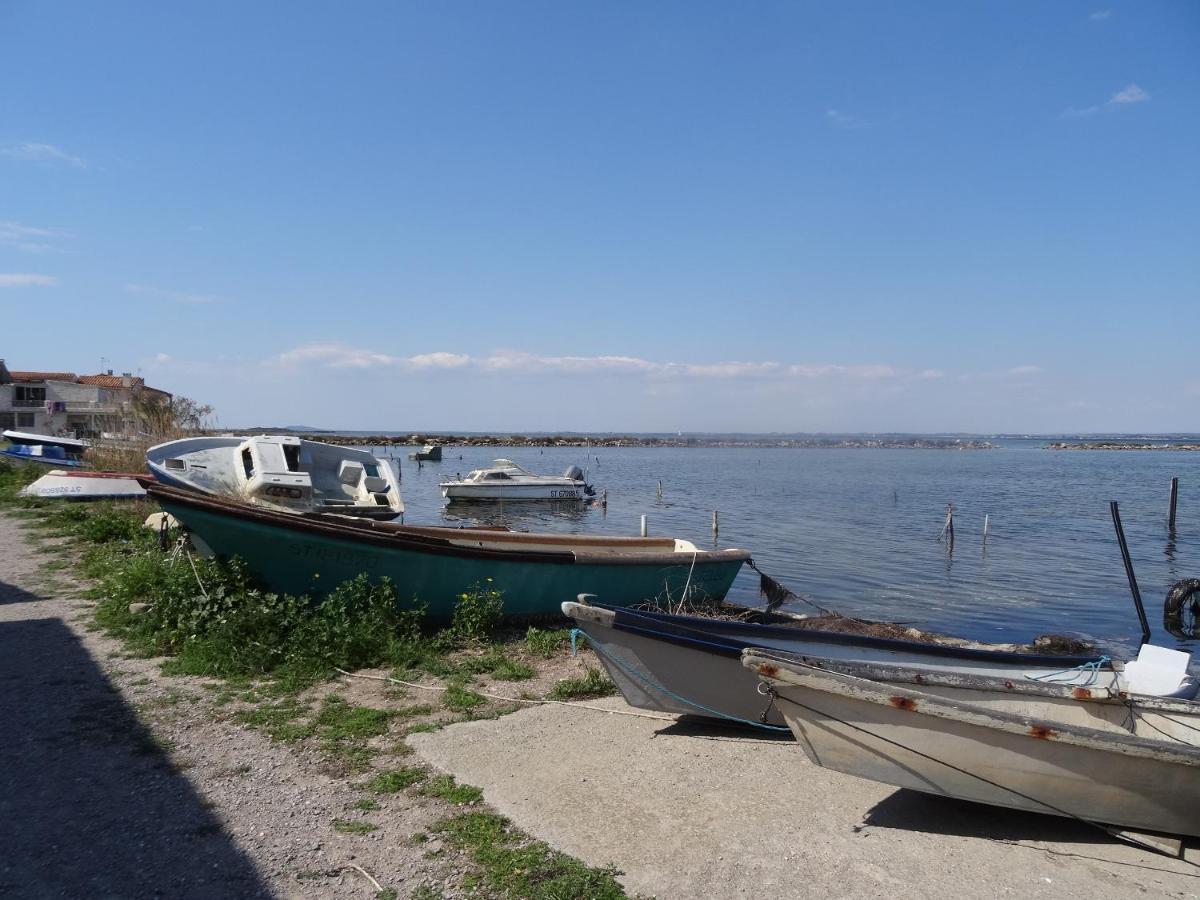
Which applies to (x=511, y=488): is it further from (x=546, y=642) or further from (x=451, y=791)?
(x=451, y=791)

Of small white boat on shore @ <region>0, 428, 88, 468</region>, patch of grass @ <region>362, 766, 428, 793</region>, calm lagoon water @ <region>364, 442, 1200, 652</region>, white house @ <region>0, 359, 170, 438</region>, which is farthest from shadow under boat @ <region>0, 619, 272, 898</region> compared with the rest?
white house @ <region>0, 359, 170, 438</region>

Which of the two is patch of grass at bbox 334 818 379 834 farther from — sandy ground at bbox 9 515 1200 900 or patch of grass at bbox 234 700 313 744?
patch of grass at bbox 234 700 313 744

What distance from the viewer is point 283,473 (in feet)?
43.6

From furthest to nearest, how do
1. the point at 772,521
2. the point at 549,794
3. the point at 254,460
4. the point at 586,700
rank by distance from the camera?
1. the point at 772,521
2. the point at 254,460
3. the point at 586,700
4. the point at 549,794

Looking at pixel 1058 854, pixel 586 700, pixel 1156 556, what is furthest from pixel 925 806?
pixel 1156 556

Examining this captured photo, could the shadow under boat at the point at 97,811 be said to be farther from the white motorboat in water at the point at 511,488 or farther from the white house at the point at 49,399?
the white house at the point at 49,399

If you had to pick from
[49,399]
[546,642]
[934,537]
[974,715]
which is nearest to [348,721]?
[546,642]

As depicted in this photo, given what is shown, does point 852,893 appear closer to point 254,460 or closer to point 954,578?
point 254,460

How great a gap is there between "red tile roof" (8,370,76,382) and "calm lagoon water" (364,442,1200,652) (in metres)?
31.9

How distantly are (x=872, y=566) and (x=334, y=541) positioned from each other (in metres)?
16.1

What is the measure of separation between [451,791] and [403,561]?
4.45 m

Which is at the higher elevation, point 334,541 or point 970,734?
point 334,541

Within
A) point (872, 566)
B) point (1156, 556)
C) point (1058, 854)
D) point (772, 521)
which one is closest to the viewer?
point (1058, 854)

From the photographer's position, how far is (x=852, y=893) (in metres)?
4.47
